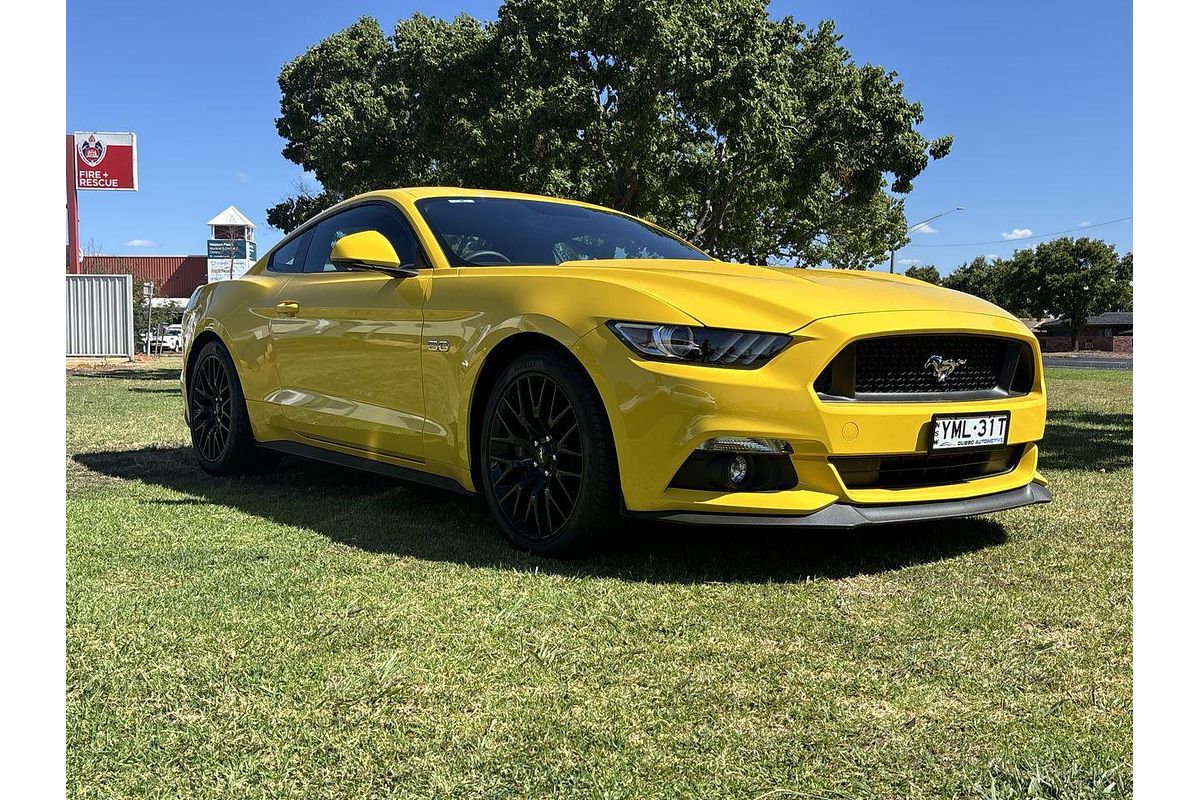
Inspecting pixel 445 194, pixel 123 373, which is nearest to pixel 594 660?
pixel 445 194

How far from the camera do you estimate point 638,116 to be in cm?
1648

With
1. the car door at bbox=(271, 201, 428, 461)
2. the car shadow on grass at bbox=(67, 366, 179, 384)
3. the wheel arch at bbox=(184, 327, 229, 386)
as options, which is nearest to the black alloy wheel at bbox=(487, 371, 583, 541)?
the car door at bbox=(271, 201, 428, 461)

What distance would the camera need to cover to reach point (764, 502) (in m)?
3.28

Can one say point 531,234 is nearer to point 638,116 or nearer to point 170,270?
point 638,116

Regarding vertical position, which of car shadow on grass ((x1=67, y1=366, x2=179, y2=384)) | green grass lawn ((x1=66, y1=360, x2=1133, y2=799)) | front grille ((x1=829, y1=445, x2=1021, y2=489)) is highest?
car shadow on grass ((x1=67, y1=366, x2=179, y2=384))

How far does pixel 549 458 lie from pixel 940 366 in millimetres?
1501

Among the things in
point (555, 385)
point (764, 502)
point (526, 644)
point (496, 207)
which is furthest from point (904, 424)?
point (496, 207)

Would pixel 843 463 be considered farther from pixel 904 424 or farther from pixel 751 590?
pixel 751 590

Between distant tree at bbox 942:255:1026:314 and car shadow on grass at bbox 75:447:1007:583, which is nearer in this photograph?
car shadow on grass at bbox 75:447:1007:583

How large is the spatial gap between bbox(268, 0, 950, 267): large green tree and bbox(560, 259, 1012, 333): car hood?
41.7 ft

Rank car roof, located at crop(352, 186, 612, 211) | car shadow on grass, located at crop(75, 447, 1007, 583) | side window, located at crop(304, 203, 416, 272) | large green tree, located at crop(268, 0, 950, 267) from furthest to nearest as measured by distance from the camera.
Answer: large green tree, located at crop(268, 0, 950, 267) < car roof, located at crop(352, 186, 612, 211) < side window, located at crop(304, 203, 416, 272) < car shadow on grass, located at crop(75, 447, 1007, 583)

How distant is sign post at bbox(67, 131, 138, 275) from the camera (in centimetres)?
3155

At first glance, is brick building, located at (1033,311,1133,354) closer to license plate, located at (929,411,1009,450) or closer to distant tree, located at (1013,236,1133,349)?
distant tree, located at (1013,236,1133,349)

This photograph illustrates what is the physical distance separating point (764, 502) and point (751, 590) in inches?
12.0
